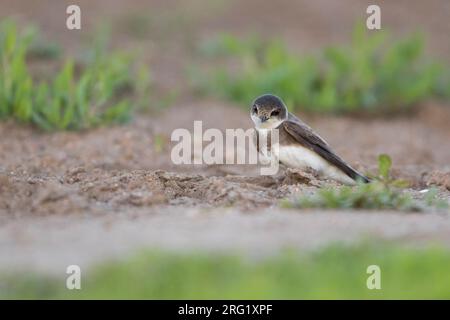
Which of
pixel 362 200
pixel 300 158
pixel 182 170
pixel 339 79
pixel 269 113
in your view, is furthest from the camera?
pixel 339 79

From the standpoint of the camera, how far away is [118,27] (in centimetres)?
1602

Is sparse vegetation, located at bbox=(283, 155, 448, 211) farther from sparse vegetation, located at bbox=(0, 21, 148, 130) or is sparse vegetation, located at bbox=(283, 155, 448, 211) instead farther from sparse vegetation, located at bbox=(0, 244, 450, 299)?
sparse vegetation, located at bbox=(0, 21, 148, 130)

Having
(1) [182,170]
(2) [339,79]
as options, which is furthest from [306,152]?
(2) [339,79]

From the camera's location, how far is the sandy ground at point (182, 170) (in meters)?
6.26

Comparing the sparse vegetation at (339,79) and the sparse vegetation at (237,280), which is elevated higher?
the sparse vegetation at (339,79)

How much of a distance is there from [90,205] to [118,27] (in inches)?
Result: 361

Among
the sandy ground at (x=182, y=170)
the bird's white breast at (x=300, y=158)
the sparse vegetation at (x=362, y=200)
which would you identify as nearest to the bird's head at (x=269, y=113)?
the bird's white breast at (x=300, y=158)

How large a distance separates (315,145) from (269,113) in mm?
551

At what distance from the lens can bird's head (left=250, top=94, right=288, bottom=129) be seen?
9.37 metres

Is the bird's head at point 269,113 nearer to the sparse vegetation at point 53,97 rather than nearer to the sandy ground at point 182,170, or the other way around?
the sandy ground at point 182,170

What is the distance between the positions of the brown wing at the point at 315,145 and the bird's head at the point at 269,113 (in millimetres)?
88

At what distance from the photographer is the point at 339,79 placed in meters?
13.2

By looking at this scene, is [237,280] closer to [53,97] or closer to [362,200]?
[362,200]
